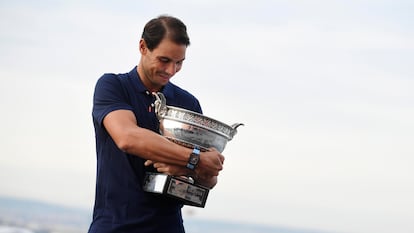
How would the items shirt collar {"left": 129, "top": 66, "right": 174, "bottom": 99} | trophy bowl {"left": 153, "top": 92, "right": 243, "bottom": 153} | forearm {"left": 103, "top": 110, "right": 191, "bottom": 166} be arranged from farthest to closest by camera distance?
1. shirt collar {"left": 129, "top": 66, "right": 174, "bottom": 99}
2. trophy bowl {"left": 153, "top": 92, "right": 243, "bottom": 153}
3. forearm {"left": 103, "top": 110, "right": 191, "bottom": 166}

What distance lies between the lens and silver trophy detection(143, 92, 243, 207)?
10.6 feet

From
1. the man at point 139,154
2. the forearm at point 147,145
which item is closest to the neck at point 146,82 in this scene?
the man at point 139,154

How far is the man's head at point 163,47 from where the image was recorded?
3283 mm

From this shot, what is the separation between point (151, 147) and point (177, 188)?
0.16m

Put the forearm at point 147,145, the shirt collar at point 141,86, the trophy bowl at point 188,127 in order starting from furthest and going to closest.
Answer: the shirt collar at point 141,86, the trophy bowl at point 188,127, the forearm at point 147,145

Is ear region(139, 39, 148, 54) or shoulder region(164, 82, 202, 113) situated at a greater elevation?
ear region(139, 39, 148, 54)

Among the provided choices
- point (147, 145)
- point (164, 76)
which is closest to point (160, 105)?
point (164, 76)

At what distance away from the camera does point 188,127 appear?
327 centimetres

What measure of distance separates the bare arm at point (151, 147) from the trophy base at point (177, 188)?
3 centimetres

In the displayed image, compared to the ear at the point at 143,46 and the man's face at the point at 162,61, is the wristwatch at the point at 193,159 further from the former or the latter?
the ear at the point at 143,46

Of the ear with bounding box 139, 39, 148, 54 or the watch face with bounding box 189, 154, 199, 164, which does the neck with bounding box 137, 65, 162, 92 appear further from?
the watch face with bounding box 189, 154, 199, 164

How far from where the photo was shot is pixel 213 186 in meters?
3.39

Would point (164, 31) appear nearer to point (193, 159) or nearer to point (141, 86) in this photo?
point (141, 86)

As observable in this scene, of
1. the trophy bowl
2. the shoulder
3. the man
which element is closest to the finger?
the man
